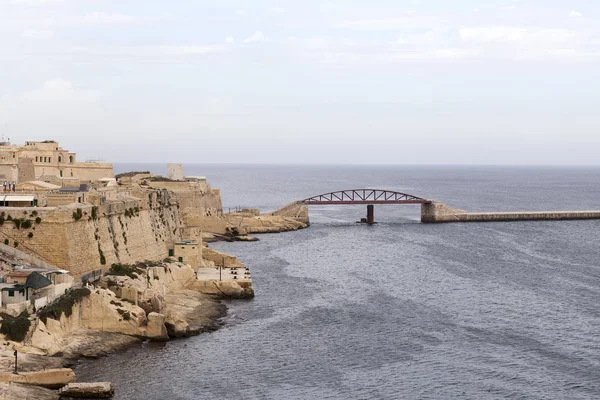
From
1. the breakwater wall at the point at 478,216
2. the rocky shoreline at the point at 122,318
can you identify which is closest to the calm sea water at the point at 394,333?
the rocky shoreline at the point at 122,318

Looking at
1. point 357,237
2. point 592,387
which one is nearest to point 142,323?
point 592,387

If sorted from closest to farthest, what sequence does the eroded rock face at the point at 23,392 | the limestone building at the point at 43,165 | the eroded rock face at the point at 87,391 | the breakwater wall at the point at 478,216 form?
the eroded rock face at the point at 23,392 < the eroded rock face at the point at 87,391 < the limestone building at the point at 43,165 < the breakwater wall at the point at 478,216

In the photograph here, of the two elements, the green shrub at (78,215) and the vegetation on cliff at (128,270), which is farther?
the vegetation on cliff at (128,270)

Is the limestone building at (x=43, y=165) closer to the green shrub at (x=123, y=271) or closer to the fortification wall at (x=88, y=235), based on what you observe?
the fortification wall at (x=88, y=235)

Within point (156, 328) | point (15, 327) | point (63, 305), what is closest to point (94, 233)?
point (156, 328)

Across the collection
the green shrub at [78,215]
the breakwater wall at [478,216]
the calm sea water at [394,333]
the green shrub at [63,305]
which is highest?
the green shrub at [78,215]

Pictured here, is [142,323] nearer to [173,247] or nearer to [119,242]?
[119,242]

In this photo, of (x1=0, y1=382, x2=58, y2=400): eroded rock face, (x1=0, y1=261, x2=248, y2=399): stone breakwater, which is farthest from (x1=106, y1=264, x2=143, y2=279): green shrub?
(x1=0, y1=382, x2=58, y2=400): eroded rock face

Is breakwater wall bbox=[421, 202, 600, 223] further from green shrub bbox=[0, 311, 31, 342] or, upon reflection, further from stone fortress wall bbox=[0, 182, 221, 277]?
green shrub bbox=[0, 311, 31, 342]
